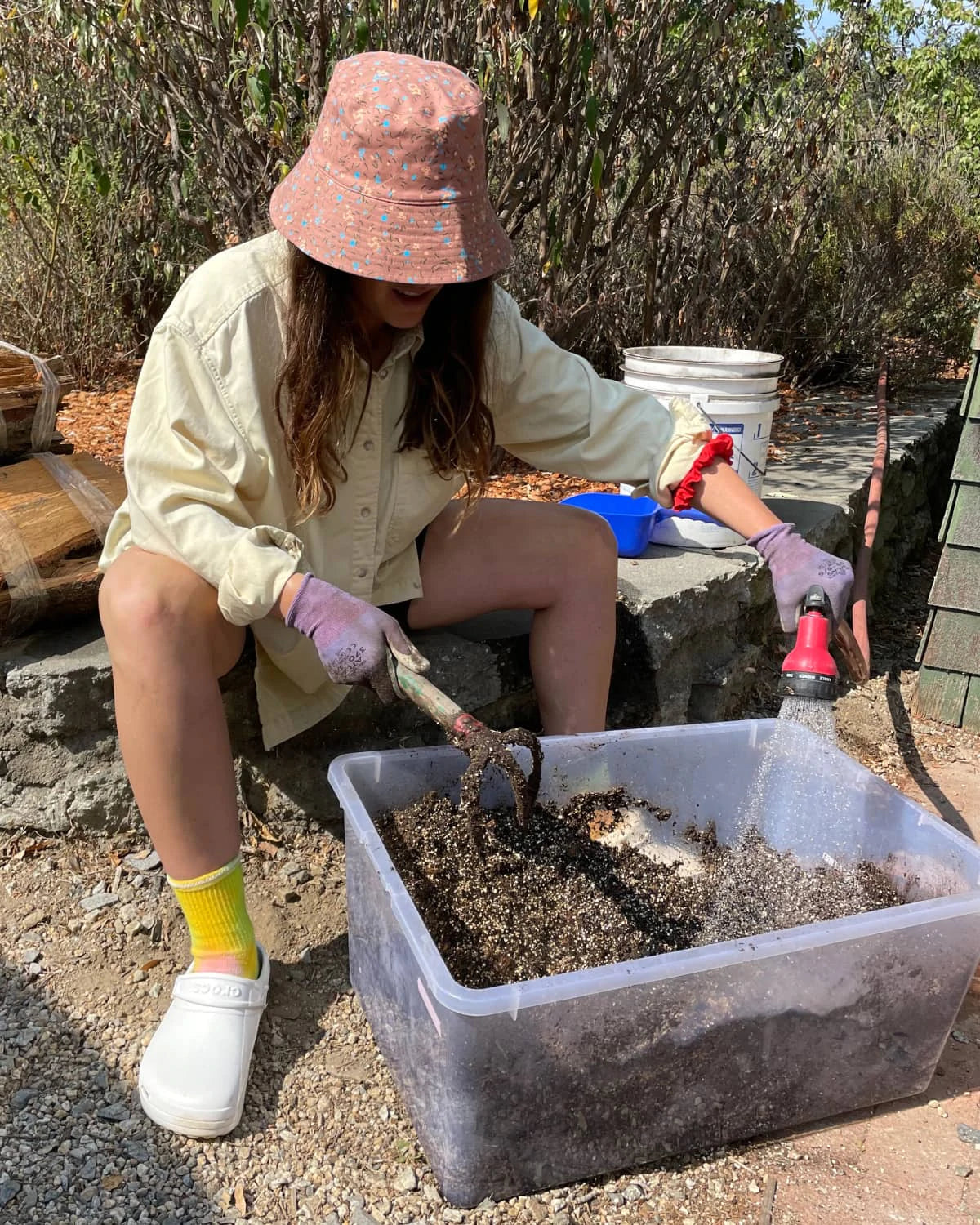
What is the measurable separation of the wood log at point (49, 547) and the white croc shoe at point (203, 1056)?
72cm

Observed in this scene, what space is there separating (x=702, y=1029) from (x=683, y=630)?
110cm

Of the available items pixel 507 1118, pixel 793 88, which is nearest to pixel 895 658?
pixel 507 1118

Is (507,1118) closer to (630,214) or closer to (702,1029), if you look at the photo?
(702,1029)

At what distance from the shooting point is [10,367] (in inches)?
85.3

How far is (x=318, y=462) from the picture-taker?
1.55 meters

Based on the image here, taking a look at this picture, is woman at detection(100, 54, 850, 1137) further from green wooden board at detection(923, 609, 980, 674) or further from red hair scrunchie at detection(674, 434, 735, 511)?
green wooden board at detection(923, 609, 980, 674)

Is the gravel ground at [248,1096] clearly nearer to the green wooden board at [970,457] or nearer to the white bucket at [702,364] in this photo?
the white bucket at [702,364]

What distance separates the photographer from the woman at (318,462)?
135cm

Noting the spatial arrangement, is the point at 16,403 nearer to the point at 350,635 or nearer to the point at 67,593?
the point at 67,593

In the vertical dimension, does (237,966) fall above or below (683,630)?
below

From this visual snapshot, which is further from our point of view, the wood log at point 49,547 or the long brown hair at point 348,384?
the wood log at point 49,547

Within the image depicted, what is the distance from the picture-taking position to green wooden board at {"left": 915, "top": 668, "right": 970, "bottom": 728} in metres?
2.78

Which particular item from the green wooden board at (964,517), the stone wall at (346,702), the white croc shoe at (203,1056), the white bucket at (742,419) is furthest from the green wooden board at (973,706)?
the white croc shoe at (203,1056)

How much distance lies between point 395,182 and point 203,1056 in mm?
1177
